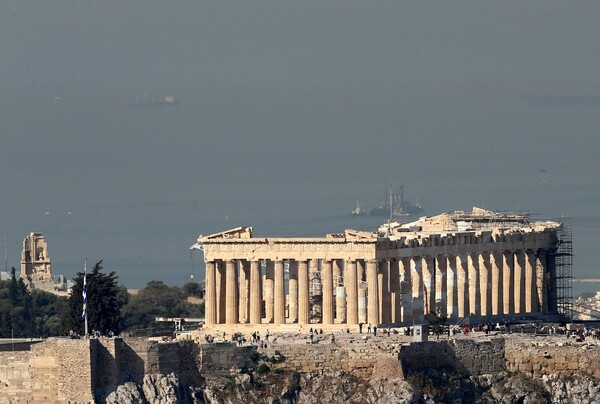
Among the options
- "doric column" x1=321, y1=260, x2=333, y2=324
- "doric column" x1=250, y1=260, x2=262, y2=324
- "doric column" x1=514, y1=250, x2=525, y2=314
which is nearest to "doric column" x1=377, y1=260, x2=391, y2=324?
"doric column" x1=321, y1=260, x2=333, y2=324

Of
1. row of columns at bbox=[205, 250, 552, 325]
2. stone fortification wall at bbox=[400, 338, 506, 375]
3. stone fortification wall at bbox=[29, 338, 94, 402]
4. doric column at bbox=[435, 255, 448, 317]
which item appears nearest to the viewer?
stone fortification wall at bbox=[29, 338, 94, 402]

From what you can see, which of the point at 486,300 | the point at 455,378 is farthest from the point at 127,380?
the point at 486,300

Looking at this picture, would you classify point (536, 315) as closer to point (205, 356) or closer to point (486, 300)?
point (486, 300)

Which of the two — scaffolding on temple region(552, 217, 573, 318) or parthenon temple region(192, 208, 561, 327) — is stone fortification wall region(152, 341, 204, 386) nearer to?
→ parthenon temple region(192, 208, 561, 327)

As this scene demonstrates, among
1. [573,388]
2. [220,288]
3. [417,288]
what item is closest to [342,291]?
[220,288]

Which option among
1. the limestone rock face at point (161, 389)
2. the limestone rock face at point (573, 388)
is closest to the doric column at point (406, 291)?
the limestone rock face at point (573, 388)

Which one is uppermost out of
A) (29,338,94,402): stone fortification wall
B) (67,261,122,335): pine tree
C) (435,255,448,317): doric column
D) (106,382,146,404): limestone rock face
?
(435,255,448,317): doric column

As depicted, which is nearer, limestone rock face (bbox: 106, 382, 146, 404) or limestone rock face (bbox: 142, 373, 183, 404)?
limestone rock face (bbox: 106, 382, 146, 404)
